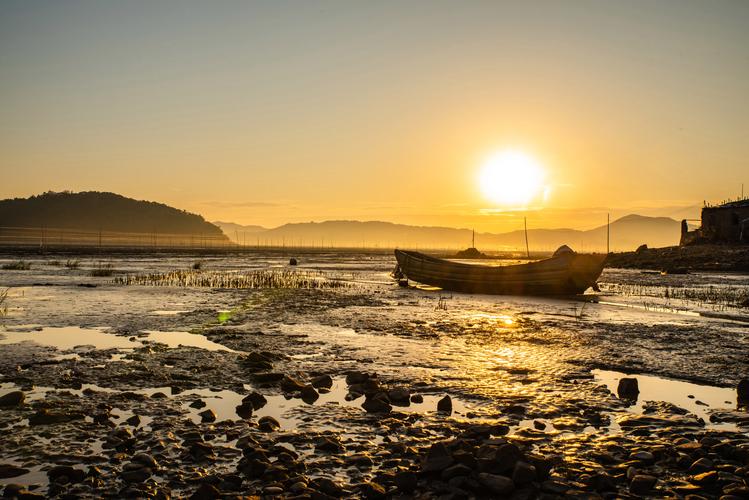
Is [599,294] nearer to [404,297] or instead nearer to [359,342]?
[404,297]

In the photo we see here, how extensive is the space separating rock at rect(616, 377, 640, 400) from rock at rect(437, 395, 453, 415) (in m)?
3.08

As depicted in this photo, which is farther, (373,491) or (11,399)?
(11,399)

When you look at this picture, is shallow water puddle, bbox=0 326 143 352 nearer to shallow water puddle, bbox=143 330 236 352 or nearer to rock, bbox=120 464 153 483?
shallow water puddle, bbox=143 330 236 352

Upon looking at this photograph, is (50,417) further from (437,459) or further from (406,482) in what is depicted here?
(437,459)

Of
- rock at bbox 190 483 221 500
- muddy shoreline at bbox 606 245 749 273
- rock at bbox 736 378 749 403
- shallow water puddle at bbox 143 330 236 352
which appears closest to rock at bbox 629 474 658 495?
rock at bbox 190 483 221 500

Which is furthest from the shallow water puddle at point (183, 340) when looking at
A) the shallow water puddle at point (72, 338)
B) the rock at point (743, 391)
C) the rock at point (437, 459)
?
the rock at point (743, 391)

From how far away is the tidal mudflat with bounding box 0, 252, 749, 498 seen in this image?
5.39 meters

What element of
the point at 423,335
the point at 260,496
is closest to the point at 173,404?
the point at 260,496

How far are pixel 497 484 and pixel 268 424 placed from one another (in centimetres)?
328

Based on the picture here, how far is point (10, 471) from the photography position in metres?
5.53

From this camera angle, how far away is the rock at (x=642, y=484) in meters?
5.18

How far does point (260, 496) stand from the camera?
199 inches

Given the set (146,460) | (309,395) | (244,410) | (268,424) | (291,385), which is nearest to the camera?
(146,460)

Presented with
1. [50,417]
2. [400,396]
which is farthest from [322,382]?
[50,417]
